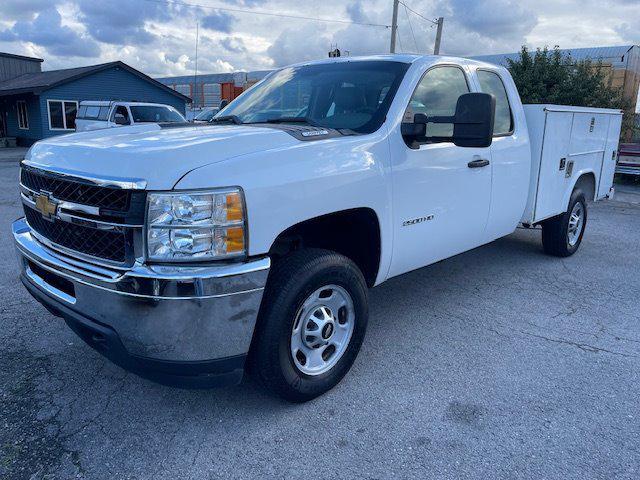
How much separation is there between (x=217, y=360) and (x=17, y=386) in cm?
151

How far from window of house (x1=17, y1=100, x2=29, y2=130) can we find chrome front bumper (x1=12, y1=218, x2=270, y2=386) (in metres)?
27.1

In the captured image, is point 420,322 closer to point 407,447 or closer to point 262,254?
point 407,447

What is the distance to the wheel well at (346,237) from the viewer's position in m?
3.08

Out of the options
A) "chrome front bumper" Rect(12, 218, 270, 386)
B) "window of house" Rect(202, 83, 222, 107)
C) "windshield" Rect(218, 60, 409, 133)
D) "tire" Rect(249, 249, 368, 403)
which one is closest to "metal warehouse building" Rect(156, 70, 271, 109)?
"window of house" Rect(202, 83, 222, 107)

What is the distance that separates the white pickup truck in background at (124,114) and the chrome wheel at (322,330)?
14.3 meters

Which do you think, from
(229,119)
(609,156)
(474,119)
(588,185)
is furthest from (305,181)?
(609,156)

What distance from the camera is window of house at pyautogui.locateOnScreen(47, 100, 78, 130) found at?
24.4 m

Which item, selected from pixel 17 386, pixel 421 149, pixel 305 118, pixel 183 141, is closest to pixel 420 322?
pixel 421 149

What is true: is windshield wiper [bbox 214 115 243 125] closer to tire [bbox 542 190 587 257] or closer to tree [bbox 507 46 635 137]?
tire [bbox 542 190 587 257]

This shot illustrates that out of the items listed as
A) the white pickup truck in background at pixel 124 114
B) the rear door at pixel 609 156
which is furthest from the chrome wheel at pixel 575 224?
the white pickup truck in background at pixel 124 114

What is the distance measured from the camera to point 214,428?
111 inches

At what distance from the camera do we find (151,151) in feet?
8.13

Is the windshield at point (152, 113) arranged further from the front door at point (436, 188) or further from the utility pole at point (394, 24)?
the front door at point (436, 188)

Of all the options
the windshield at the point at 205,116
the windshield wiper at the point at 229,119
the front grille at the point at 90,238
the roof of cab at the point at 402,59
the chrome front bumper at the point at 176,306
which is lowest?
the chrome front bumper at the point at 176,306
